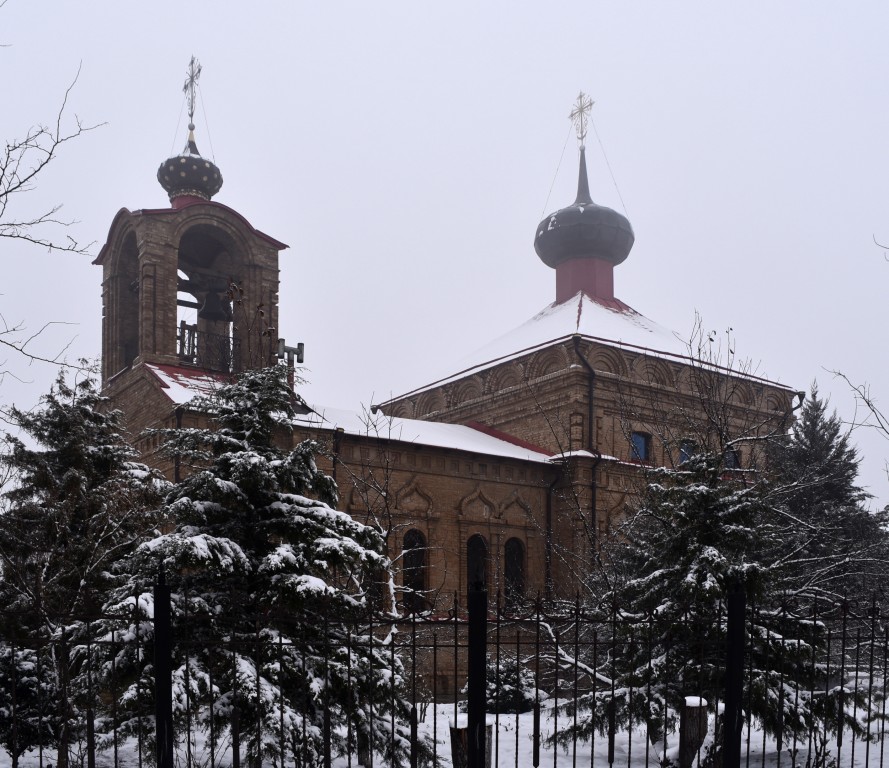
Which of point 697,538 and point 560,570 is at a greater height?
point 697,538

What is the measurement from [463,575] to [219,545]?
1048 cm

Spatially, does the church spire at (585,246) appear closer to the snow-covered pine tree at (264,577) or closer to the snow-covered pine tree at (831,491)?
the snow-covered pine tree at (831,491)

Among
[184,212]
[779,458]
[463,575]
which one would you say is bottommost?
[463,575]

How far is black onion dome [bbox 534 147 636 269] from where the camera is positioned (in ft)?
83.8

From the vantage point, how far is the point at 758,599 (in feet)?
29.7

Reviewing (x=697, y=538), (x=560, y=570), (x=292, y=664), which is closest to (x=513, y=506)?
(x=560, y=570)

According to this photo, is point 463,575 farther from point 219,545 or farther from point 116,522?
point 219,545

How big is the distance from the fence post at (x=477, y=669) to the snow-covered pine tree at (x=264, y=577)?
2185 mm

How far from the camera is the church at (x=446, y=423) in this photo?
1725 centimetres

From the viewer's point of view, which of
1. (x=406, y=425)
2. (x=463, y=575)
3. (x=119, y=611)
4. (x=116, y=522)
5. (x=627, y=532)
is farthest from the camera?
(x=406, y=425)

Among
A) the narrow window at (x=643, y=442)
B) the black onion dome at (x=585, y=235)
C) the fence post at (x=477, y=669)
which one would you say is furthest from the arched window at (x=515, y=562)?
the fence post at (x=477, y=669)

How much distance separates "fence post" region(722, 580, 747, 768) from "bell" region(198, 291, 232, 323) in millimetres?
14720

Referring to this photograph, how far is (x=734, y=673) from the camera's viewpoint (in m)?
5.51

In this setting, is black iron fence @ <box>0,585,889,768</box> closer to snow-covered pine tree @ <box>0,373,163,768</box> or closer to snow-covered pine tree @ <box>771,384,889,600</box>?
snow-covered pine tree @ <box>0,373,163,768</box>
